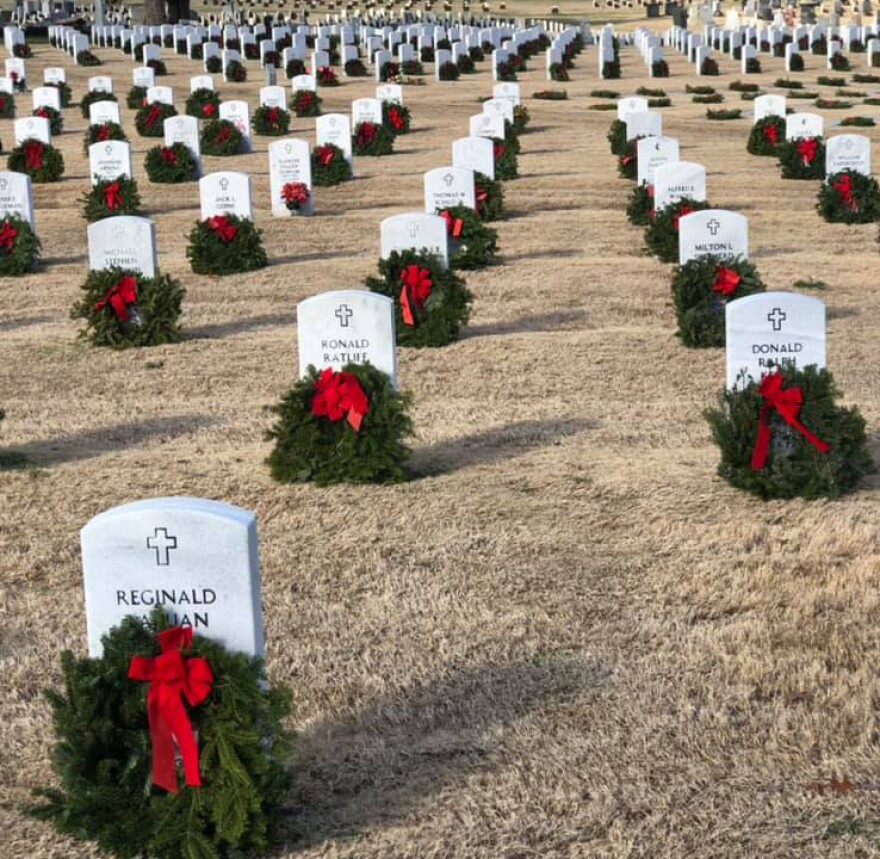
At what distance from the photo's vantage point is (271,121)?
30.6 metres

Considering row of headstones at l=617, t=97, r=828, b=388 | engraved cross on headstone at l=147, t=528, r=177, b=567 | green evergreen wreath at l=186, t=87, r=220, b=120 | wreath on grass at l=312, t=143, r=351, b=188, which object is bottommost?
wreath on grass at l=312, t=143, r=351, b=188

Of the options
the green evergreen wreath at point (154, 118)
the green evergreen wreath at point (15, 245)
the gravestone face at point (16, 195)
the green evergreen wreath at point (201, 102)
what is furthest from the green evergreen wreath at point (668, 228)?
the green evergreen wreath at point (201, 102)

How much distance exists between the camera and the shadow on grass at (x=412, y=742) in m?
5.62

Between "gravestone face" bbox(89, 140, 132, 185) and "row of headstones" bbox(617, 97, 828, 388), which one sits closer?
"row of headstones" bbox(617, 97, 828, 388)

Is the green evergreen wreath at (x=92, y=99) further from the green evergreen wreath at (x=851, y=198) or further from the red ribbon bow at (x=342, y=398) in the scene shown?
the red ribbon bow at (x=342, y=398)

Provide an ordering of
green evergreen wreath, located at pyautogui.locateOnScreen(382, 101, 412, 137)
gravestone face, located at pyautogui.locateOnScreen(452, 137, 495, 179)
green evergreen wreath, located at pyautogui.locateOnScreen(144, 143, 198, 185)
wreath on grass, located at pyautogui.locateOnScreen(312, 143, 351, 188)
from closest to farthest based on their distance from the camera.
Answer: gravestone face, located at pyautogui.locateOnScreen(452, 137, 495, 179) < wreath on grass, located at pyautogui.locateOnScreen(312, 143, 351, 188) < green evergreen wreath, located at pyautogui.locateOnScreen(144, 143, 198, 185) < green evergreen wreath, located at pyautogui.locateOnScreen(382, 101, 412, 137)

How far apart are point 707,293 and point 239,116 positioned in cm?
1553

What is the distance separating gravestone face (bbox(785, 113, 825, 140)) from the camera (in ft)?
77.8

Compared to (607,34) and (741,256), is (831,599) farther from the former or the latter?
(607,34)

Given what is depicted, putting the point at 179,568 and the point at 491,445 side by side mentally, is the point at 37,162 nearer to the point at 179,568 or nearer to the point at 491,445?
the point at 491,445

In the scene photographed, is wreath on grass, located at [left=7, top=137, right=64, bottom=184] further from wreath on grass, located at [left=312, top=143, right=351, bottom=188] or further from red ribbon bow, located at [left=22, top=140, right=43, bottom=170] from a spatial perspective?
wreath on grass, located at [left=312, top=143, right=351, bottom=188]

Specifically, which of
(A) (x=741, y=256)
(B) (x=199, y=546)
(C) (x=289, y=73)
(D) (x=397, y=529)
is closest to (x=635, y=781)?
(B) (x=199, y=546)

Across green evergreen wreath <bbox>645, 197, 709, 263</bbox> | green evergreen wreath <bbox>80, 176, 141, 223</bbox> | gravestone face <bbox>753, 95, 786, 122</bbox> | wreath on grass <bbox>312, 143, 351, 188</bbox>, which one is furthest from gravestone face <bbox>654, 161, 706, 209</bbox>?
gravestone face <bbox>753, 95, 786, 122</bbox>

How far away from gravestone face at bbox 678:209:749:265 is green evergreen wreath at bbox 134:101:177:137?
18.0 meters
